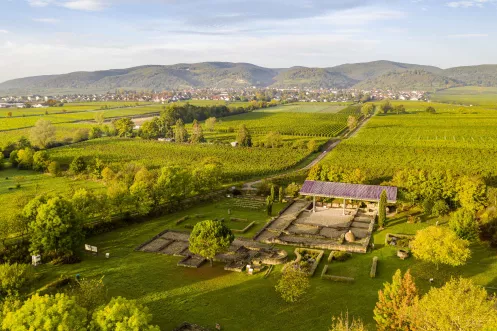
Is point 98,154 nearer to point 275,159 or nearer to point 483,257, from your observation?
point 275,159

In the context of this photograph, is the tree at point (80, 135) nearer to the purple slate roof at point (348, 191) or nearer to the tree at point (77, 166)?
the tree at point (77, 166)

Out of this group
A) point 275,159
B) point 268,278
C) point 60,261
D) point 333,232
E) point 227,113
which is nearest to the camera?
point 268,278

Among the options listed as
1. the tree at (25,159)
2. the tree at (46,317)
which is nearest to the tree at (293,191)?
the tree at (46,317)

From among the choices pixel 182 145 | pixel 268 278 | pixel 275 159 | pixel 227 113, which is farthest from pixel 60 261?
pixel 227 113

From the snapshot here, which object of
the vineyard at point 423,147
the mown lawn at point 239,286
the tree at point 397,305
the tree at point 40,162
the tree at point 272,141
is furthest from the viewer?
the tree at point 272,141

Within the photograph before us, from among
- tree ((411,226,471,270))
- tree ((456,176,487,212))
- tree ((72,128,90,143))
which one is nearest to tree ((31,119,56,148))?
tree ((72,128,90,143))

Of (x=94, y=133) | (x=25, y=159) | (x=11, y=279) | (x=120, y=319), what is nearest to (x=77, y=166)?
(x=25, y=159)
